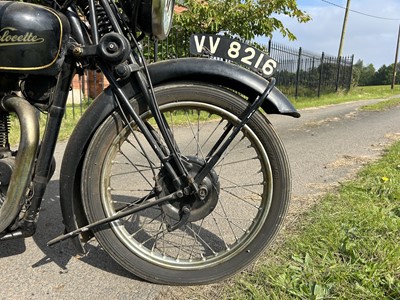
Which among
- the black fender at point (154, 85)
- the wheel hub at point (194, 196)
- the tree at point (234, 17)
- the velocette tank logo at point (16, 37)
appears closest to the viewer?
the velocette tank logo at point (16, 37)

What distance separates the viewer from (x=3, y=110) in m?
1.89

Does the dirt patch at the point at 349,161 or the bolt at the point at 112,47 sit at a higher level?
the bolt at the point at 112,47

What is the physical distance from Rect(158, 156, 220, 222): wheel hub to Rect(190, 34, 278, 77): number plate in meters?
0.52

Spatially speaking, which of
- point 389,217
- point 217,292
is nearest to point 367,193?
point 389,217

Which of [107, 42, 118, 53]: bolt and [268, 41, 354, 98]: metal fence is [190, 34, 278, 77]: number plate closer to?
[107, 42, 118, 53]: bolt

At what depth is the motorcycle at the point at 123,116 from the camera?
67.0 inches

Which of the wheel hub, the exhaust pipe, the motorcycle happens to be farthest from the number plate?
the exhaust pipe

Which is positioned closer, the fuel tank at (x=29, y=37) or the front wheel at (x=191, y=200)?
the fuel tank at (x=29, y=37)

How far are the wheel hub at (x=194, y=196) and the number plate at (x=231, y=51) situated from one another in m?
0.52

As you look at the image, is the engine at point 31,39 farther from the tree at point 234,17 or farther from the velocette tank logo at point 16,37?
the tree at point 234,17

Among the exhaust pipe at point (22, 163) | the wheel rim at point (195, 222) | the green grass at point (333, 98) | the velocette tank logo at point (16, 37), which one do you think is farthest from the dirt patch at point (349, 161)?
the green grass at point (333, 98)

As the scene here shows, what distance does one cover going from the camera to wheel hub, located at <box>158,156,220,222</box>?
1.86 metres

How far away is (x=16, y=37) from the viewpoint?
164 cm

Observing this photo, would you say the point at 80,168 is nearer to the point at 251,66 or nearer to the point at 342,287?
the point at 251,66
